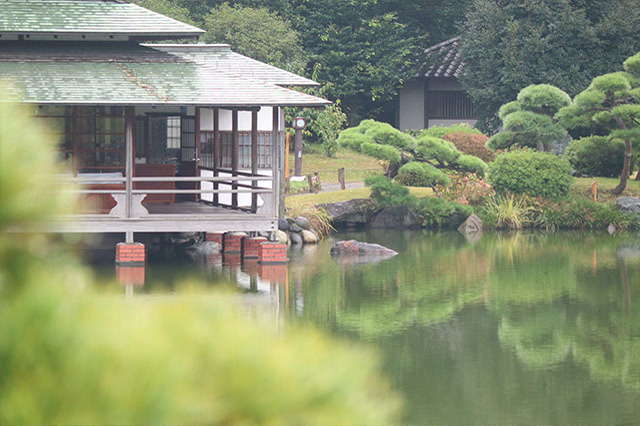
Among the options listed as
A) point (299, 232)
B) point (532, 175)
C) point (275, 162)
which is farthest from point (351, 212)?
point (275, 162)

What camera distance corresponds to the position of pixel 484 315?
13820 millimetres

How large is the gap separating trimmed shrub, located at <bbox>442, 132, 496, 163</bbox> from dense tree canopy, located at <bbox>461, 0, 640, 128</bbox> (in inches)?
162

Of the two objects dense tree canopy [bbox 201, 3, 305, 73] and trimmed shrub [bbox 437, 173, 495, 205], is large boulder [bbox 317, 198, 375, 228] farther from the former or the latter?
dense tree canopy [bbox 201, 3, 305, 73]

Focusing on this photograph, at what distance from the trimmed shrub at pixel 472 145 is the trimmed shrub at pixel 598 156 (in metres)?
2.38

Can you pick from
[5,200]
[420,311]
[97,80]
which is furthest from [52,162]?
[97,80]

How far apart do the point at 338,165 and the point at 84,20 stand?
15170 mm

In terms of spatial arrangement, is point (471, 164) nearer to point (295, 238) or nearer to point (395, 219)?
point (395, 219)

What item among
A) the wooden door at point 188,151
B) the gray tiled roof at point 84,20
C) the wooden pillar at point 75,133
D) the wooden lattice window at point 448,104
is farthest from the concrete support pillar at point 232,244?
the wooden lattice window at point 448,104

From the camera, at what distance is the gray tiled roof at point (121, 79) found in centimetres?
1582

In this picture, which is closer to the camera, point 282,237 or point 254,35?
point 282,237

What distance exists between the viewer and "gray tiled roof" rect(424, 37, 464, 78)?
3375 centimetres

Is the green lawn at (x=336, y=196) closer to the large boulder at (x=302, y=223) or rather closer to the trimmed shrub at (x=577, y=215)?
the large boulder at (x=302, y=223)

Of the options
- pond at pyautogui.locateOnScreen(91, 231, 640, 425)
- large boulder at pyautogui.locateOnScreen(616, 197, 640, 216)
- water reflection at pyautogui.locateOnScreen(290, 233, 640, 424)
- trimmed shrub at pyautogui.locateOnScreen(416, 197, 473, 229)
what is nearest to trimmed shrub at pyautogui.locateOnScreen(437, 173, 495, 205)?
trimmed shrub at pyautogui.locateOnScreen(416, 197, 473, 229)

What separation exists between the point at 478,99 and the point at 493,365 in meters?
21.9
